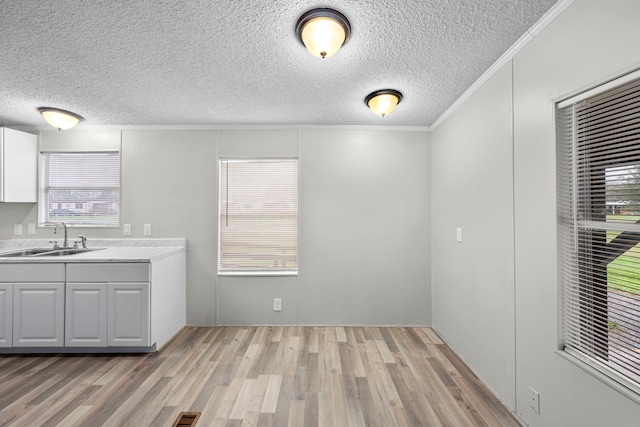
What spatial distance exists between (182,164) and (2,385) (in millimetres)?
2388

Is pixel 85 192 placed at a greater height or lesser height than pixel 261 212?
greater

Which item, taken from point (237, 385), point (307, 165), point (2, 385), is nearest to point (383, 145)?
point (307, 165)

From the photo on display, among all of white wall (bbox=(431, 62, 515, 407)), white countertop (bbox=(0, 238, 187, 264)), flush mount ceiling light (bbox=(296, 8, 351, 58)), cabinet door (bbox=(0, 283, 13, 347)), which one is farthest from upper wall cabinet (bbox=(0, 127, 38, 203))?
white wall (bbox=(431, 62, 515, 407))

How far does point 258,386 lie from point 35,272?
232cm

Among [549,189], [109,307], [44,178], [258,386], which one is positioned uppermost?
[44,178]

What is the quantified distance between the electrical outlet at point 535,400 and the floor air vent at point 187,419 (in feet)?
6.70

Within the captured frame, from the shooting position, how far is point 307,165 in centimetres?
342

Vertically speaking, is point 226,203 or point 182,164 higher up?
point 182,164

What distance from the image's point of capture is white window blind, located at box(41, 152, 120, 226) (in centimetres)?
346

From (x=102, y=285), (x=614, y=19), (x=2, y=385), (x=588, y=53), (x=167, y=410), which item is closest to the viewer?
(x=614, y=19)

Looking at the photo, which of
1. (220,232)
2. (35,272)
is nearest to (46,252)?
(35,272)

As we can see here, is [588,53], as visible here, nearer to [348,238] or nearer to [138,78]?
[348,238]

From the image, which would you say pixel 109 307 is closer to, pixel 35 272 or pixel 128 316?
pixel 128 316

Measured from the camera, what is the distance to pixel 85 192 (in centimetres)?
347
